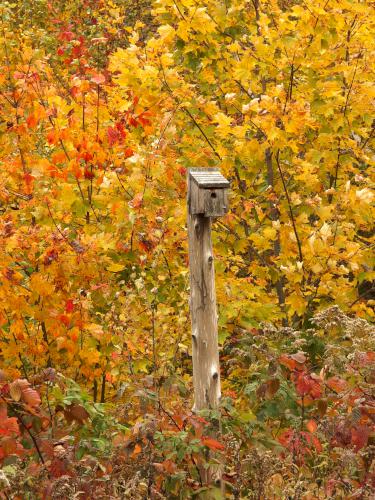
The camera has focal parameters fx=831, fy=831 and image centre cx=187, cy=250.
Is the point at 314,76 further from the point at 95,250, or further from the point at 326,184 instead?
the point at 95,250

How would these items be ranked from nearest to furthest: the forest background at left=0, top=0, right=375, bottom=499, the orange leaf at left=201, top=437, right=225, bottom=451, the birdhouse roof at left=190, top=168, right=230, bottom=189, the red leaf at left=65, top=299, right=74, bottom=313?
the orange leaf at left=201, top=437, right=225, bottom=451 < the forest background at left=0, top=0, right=375, bottom=499 < the birdhouse roof at left=190, top=168, right=230, bottom=189 < the red leaf at left=65, top=299, right=74, bottom=313

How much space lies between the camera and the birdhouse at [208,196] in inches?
146

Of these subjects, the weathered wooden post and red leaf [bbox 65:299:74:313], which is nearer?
the weathered wooden post

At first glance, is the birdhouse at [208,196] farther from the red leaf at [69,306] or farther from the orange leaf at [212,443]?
the red leaf at [69,306]

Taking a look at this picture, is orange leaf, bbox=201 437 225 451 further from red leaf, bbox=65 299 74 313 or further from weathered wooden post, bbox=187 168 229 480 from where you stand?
red leaf, bbox=65 299 74 313

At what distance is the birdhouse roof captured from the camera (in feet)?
12.2

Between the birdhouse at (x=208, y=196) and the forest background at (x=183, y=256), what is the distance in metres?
0.65

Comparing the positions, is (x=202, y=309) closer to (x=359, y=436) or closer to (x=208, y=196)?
(x=208, y=196)

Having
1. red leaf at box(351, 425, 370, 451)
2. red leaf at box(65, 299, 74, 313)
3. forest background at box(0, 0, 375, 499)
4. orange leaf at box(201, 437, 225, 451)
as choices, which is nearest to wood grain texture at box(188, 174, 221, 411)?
forest background at box(0, 0, 375, 499)

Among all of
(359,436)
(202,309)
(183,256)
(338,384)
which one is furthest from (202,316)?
(183,256)

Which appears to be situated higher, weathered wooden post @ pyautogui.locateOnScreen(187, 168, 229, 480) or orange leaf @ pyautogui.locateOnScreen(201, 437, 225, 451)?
weathered wooden post @ pyautogui.locateOnScreen(187, 168, 229, 480)

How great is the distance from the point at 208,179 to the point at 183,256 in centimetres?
211

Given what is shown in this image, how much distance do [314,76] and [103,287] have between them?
2164 millimetres

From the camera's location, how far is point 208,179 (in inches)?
148
